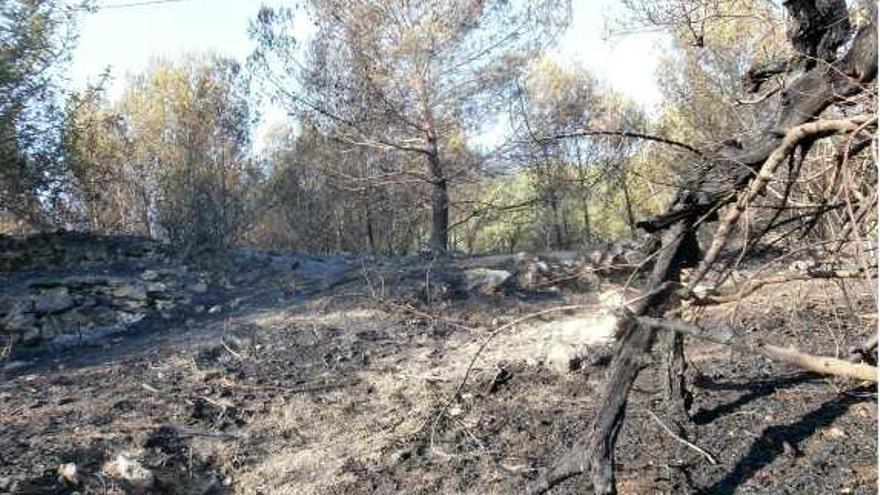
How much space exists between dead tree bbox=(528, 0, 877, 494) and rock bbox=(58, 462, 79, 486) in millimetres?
2207

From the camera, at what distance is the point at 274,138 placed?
56.9ft

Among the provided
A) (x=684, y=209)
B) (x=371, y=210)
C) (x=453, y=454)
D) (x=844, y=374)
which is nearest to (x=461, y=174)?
(x=371, y=210)

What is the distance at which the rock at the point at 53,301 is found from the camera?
25.4 ft

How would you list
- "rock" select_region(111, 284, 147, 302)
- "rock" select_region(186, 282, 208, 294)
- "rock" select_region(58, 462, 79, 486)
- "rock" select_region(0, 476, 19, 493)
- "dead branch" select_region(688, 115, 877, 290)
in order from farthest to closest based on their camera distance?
"rock" select_region(186, 282, 208, 294), "rock" select_region(111, 284, 147, 302), "rock" select_region(58, 462, 79, 486), "rock" select_region(0, 476, 19, 493), "dead branch" select_region(688, 115, 877, 290)

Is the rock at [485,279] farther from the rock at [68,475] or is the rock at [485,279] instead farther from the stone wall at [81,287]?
the rock at [68,475]

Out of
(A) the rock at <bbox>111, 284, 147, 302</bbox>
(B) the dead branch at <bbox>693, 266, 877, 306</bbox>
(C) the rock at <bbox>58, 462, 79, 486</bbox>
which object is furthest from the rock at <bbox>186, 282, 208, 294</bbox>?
(B) the dead branch at <bbox>693, 266, 877, 306</bbox>

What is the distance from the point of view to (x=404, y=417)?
480 cm

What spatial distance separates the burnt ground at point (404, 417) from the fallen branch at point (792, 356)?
127 centimetres

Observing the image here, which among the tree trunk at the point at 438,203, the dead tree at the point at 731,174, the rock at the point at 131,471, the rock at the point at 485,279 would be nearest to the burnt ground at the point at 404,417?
the rock at the point at 131,471

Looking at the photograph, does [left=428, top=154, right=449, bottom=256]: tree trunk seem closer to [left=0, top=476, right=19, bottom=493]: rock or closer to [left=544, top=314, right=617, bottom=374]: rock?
[left=544, top=314, right=617, bottom=374]: rock

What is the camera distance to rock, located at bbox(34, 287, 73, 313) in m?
7.73

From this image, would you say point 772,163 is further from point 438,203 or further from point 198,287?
point 438,203

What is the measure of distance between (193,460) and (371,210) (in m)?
12.9

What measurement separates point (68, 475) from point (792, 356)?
3.39 metres
